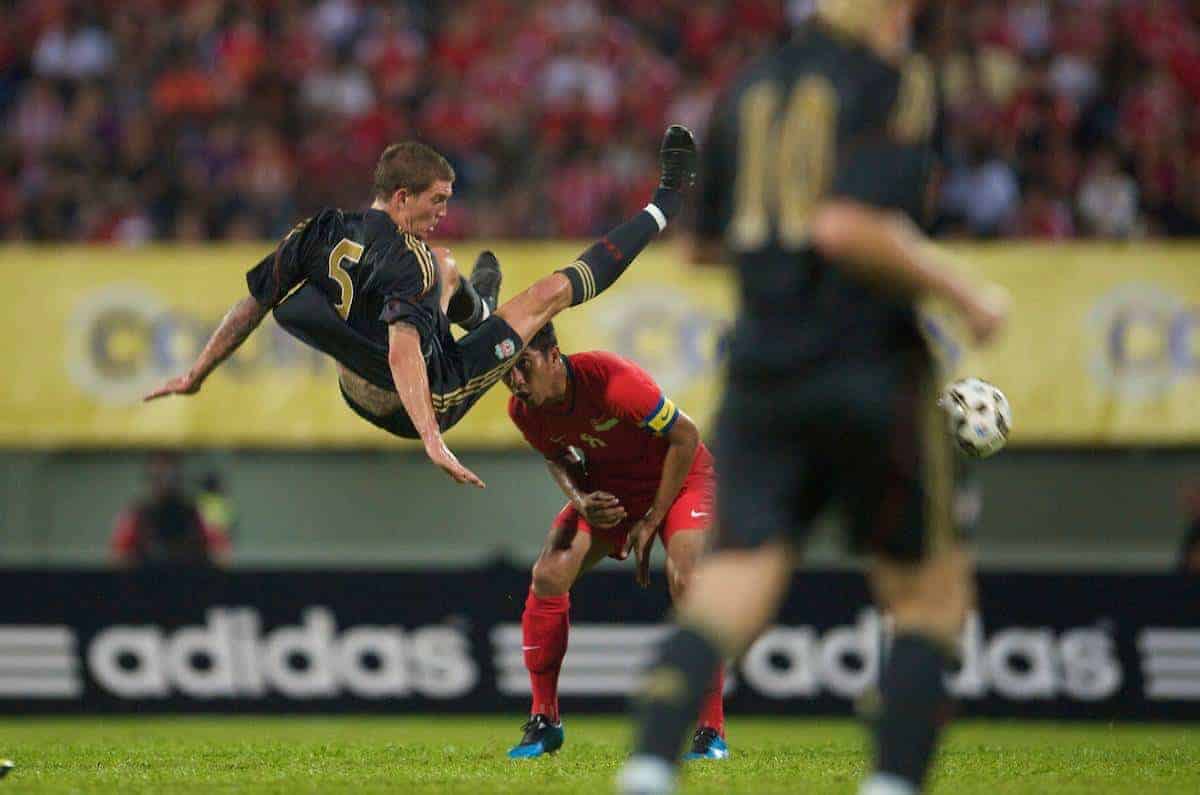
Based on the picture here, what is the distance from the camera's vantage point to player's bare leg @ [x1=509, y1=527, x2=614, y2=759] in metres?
8.47

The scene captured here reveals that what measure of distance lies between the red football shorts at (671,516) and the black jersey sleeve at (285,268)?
5.53 ft

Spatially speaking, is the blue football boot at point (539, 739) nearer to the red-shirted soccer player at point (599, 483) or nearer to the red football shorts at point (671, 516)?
the red-shirted soccer player at point (599, 483)

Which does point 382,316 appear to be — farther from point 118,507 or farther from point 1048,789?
point 118,507

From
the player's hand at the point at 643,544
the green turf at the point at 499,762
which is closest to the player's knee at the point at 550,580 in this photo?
the player's hand at the point at 643,544

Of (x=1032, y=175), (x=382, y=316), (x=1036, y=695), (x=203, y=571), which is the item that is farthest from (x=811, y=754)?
(x=1032, y=175)

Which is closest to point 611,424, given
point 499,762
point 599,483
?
point 599,483

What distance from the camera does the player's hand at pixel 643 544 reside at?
7938 millimetres

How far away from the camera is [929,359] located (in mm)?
4391

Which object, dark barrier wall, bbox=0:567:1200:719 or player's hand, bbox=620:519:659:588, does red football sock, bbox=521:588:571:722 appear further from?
dark barrier wall, bbox=0:567:1200:719

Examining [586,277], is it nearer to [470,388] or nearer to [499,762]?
[470,388]

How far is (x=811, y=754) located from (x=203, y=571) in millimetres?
6515

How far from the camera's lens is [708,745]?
805 centimetres

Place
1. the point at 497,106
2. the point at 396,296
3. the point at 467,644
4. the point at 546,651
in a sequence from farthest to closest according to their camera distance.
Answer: the point at 497,106 → the point at 467,644 → the point at 546,651 → the point at 396,296

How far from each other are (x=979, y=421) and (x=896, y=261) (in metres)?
4.00
